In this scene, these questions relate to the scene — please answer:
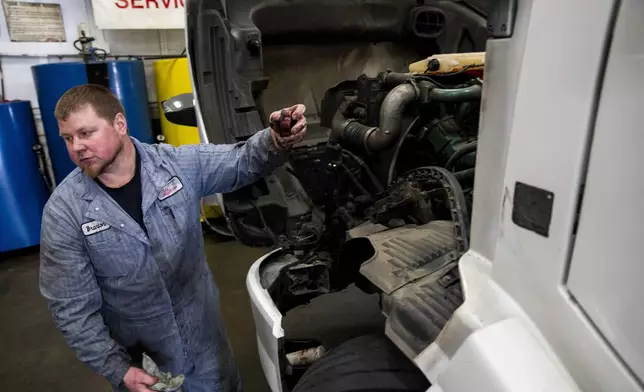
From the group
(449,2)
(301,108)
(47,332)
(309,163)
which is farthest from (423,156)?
(47,332)

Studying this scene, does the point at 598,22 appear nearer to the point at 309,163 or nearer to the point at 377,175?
the point at 377,175

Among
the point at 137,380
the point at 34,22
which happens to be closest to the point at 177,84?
the point at 34,22

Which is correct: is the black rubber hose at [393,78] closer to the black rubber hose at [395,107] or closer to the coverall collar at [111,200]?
the black rubber hose at [395,107]

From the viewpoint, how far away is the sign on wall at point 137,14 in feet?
15.3

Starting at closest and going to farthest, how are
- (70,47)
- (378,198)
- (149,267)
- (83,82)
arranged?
(149,267) < (378,198) < (83,82) < (70,47)

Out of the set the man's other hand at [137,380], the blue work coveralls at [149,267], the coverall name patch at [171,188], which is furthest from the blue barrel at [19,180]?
the man's other hand at [137,380]

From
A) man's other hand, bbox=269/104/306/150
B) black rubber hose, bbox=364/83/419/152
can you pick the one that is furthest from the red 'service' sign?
man's other hand, bbox=269/104/306/150

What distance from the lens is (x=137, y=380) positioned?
5.18 ft

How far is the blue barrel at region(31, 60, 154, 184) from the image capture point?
165 inches

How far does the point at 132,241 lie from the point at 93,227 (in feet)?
0.43

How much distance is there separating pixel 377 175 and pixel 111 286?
127cm

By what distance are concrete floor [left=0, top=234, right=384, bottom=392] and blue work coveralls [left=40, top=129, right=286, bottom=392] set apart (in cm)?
79

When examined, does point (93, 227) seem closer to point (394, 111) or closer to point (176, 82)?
point (394, 111)

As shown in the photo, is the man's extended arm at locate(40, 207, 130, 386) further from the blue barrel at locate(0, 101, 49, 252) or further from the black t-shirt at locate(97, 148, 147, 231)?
the blue barrel at locate(0, 101, 49, 252)
